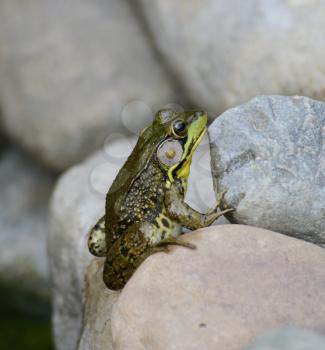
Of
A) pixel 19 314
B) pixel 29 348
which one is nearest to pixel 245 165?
pixel 29 348

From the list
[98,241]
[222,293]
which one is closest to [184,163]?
[98,241]

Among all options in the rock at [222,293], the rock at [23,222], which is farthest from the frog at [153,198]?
the rock at [23,222]

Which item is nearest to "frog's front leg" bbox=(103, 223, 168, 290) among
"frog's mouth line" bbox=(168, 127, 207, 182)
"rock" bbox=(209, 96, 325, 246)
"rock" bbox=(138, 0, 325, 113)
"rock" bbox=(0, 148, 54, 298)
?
"frog's mouth line" bbox=(168, 127, 207, 182)

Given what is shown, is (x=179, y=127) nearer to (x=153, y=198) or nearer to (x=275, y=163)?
(x=153, y=198)

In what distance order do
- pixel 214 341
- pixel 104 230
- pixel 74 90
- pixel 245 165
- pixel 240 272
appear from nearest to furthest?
pixel 214 341
pixel 240 272
pixel 245 165
pixel 104 230
pixel 74 90

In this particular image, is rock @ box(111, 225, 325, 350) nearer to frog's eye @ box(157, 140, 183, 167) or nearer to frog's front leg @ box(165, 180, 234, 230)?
frog's front leg @ box(165, 180, 234, 230)

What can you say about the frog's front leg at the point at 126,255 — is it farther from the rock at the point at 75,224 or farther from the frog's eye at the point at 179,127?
→ the rock at the point at 75,224

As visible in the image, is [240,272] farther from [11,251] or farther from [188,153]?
[11,251]
